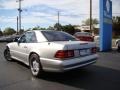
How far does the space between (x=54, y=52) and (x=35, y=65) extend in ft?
3.45

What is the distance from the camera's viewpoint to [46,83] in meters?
6.33

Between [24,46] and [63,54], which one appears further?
[24,46]

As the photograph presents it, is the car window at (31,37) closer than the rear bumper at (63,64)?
No

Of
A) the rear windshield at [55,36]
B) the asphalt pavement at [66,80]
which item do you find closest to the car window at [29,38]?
the rear windshield at [55,36]

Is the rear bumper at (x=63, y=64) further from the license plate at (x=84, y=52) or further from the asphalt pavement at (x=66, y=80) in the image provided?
the asphalt pavement at (x=66, y=80)

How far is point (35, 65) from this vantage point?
708 centimetres

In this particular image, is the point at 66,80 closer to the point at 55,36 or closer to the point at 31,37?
the point at 55,36

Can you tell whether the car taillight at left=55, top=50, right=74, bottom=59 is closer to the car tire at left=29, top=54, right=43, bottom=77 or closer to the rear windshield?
the car tire at left=29, top=54, right=43, bottom=77

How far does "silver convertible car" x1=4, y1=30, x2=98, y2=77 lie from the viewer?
20.5 feet

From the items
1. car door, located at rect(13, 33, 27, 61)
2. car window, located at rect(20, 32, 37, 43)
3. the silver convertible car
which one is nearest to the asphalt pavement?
the silver convertible car

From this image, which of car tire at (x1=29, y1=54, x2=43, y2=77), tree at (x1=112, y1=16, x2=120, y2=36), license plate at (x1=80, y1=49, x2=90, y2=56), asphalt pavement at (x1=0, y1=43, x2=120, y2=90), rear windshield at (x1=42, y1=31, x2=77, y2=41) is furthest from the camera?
tree at (x1=112, y1=16, x2=120, y2=36)

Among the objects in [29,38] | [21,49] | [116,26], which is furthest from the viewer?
[116,26]

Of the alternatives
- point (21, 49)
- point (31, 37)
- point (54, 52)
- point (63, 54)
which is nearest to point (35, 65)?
point (54, 52)

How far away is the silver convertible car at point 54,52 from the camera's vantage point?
624 centimetres
